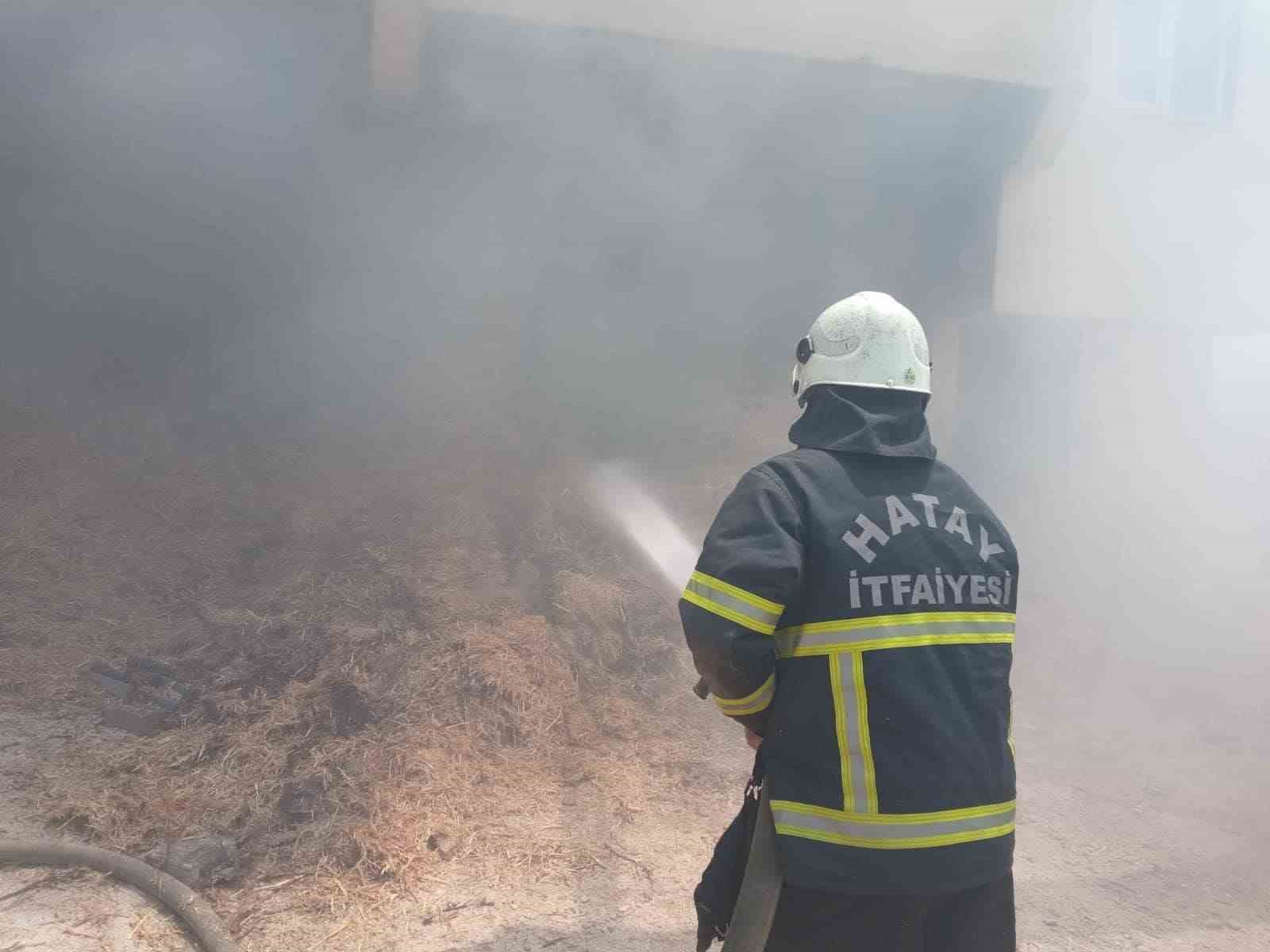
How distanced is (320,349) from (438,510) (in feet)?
5.63

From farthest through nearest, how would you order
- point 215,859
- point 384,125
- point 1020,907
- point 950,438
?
point 950,438
point 384,125
point 1020,907
point 215,859

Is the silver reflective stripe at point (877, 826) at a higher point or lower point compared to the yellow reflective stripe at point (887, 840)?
higher

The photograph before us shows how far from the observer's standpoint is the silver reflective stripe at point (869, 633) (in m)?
1.53

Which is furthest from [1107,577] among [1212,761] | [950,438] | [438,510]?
[438,510]

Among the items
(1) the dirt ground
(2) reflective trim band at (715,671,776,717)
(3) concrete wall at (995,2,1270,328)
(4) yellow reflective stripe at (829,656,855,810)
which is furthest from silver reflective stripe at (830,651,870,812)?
(3) concrete wall at (995,2,1270,328)

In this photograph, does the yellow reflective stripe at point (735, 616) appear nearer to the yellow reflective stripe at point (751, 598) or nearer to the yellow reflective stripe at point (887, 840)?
the yellow reflective stripe at point (751, 598)

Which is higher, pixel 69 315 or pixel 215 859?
pixel 69 315

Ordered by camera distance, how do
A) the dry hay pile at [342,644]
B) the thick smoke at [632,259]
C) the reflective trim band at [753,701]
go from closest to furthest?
the reflective trim band at [753,701] → the dry hay pile at [342,644] → the thick smoke at [632,259]

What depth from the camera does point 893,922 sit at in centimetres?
152

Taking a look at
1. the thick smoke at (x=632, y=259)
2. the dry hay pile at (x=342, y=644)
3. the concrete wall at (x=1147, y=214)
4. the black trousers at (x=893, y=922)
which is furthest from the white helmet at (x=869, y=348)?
the concrete wall at (x=1147, y=214)

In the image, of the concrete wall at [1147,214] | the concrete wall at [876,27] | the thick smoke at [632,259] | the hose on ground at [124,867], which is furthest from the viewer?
the concrete wall at [1147,214]

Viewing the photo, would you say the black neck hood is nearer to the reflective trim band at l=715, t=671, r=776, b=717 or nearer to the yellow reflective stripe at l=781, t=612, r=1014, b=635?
the yellow reflective stripe at l=781, t=612, r=1014, b=635

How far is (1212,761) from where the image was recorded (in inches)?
178

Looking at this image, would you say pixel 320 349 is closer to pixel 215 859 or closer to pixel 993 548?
pixel 215 859
